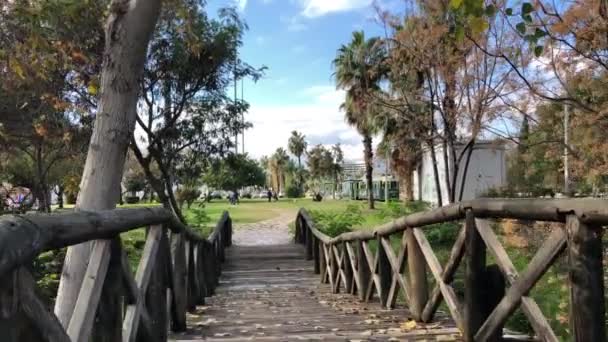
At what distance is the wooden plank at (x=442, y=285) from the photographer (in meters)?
4.12

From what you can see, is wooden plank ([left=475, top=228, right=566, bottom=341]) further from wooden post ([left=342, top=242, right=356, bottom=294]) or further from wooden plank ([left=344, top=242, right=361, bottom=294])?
wooden post ([left=342, top=242, right=356, bottom=294])

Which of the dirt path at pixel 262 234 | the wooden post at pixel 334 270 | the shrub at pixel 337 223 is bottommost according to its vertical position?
the dirt path at pixel 262 234

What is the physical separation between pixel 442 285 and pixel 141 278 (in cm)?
211

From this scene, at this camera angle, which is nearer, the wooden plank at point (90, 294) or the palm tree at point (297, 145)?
the wooden plank at point (90, 294)

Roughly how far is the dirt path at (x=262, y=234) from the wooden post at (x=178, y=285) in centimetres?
1381

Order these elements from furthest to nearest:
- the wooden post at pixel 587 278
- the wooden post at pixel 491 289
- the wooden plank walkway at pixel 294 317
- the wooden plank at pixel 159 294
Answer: the wooden plank walkway at pixel 294 317, the wooden plank at pixel 159 294, the wooden post at pixel 491 289, the wooden post at pixel 587 278

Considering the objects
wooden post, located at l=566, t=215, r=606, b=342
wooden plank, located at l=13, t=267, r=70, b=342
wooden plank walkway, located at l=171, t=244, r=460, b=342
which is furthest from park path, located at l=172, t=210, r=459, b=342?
wooden plank, located at l=13, t=267, r=70, b=342

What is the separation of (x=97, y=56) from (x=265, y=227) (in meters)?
15.8

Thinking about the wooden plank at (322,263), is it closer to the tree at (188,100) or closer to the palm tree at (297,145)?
the tree at (188,100)

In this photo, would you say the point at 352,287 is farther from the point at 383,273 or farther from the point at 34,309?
the point at 34,309

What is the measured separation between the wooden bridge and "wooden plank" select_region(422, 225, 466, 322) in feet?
0.04

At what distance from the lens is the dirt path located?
20547 mm

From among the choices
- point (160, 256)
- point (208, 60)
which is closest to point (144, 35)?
point (160, 256)

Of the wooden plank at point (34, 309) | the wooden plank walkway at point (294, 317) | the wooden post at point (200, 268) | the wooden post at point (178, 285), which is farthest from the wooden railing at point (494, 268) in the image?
the wooden post at point (200, 268)
